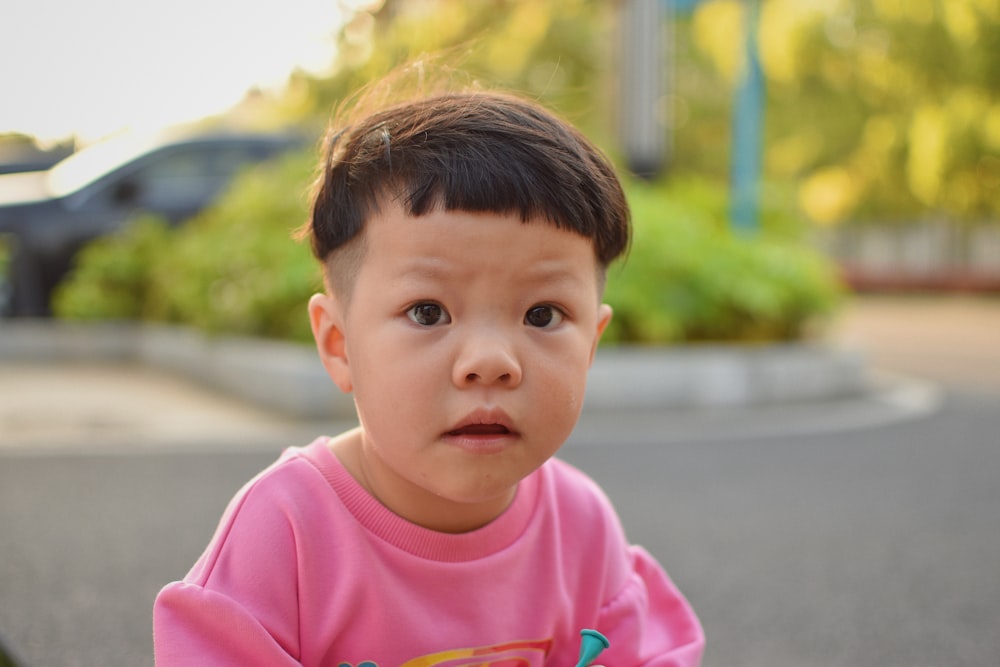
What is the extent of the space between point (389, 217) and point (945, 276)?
972 inches

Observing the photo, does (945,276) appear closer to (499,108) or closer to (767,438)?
(767,438)

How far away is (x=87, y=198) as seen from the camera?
10344 millimetres

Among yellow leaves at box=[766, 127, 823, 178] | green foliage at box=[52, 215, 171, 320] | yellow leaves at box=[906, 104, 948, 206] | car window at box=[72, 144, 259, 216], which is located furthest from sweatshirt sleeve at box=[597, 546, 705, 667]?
yellow leaves at box=[766, 127, 823, 178]

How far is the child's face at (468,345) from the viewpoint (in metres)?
1.42

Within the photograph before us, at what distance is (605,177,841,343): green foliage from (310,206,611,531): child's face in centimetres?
553

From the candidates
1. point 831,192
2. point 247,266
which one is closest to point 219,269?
point 247,266

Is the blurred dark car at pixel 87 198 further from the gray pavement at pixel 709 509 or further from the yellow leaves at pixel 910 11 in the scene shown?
the yellow leaves at pixel 910 11

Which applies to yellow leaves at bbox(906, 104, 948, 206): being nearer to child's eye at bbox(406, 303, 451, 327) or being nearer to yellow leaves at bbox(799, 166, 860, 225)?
yellow leaves at bbox(799, 166, 860, 225)

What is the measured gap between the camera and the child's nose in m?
1.38

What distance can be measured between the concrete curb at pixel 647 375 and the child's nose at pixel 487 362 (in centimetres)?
492

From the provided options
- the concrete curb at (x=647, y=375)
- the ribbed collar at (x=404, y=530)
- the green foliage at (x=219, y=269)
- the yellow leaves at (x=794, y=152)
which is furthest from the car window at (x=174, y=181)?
the yellow leaves at (x=794, y=152)

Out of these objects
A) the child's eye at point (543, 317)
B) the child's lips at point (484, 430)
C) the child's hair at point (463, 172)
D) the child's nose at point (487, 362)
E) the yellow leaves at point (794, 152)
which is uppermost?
the yellow leaves at point (794, 152)

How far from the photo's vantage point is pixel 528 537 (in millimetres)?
1645

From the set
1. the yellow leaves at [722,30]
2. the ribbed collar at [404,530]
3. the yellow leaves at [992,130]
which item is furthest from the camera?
the yellow leaves at [722,30]
